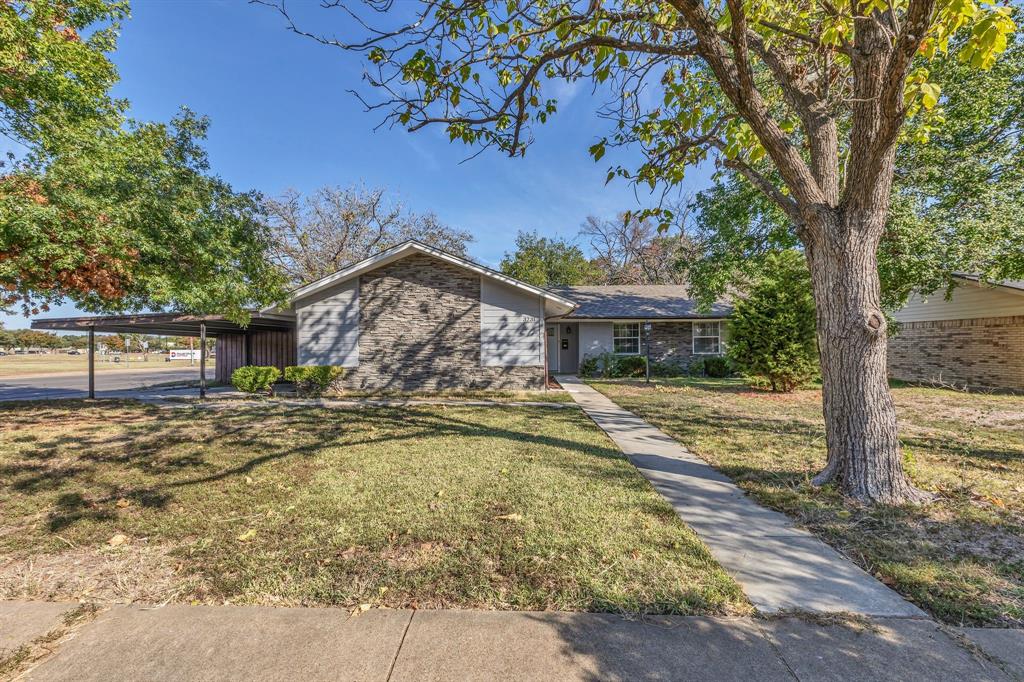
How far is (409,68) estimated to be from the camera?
4086 millimetres

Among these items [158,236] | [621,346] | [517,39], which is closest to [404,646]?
[517,39]

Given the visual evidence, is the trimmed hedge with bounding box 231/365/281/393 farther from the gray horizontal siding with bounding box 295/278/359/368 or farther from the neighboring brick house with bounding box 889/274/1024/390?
the neighboring brick house with bounding box 889/274/1024/390

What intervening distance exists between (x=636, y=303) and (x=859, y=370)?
49.4 ft

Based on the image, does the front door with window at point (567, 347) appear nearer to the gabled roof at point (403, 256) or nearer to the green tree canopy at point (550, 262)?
the gabled roof at point (403, 256)

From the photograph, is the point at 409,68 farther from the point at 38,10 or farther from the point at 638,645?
the point at 38,10

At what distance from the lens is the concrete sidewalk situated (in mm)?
1941

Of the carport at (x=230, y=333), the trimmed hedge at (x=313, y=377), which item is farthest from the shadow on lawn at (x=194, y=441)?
the carport at (x=230, y=333)

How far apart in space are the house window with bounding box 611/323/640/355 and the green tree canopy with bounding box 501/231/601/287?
14016mm

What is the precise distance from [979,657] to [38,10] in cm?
1278

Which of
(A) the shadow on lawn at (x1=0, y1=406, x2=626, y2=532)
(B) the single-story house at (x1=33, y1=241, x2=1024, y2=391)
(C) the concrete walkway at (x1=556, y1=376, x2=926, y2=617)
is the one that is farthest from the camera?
(B) the single-story house at (x1=33, y1=241, x2=1024, y2=391)

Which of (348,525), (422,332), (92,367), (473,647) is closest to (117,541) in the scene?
(348,525)

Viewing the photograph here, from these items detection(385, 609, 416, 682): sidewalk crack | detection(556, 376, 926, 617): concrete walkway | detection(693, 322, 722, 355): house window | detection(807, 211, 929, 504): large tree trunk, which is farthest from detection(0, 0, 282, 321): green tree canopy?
detection(693, 322, 722, 355): house window

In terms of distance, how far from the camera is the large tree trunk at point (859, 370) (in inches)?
160

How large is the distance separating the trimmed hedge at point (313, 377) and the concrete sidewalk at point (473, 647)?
9800mm
